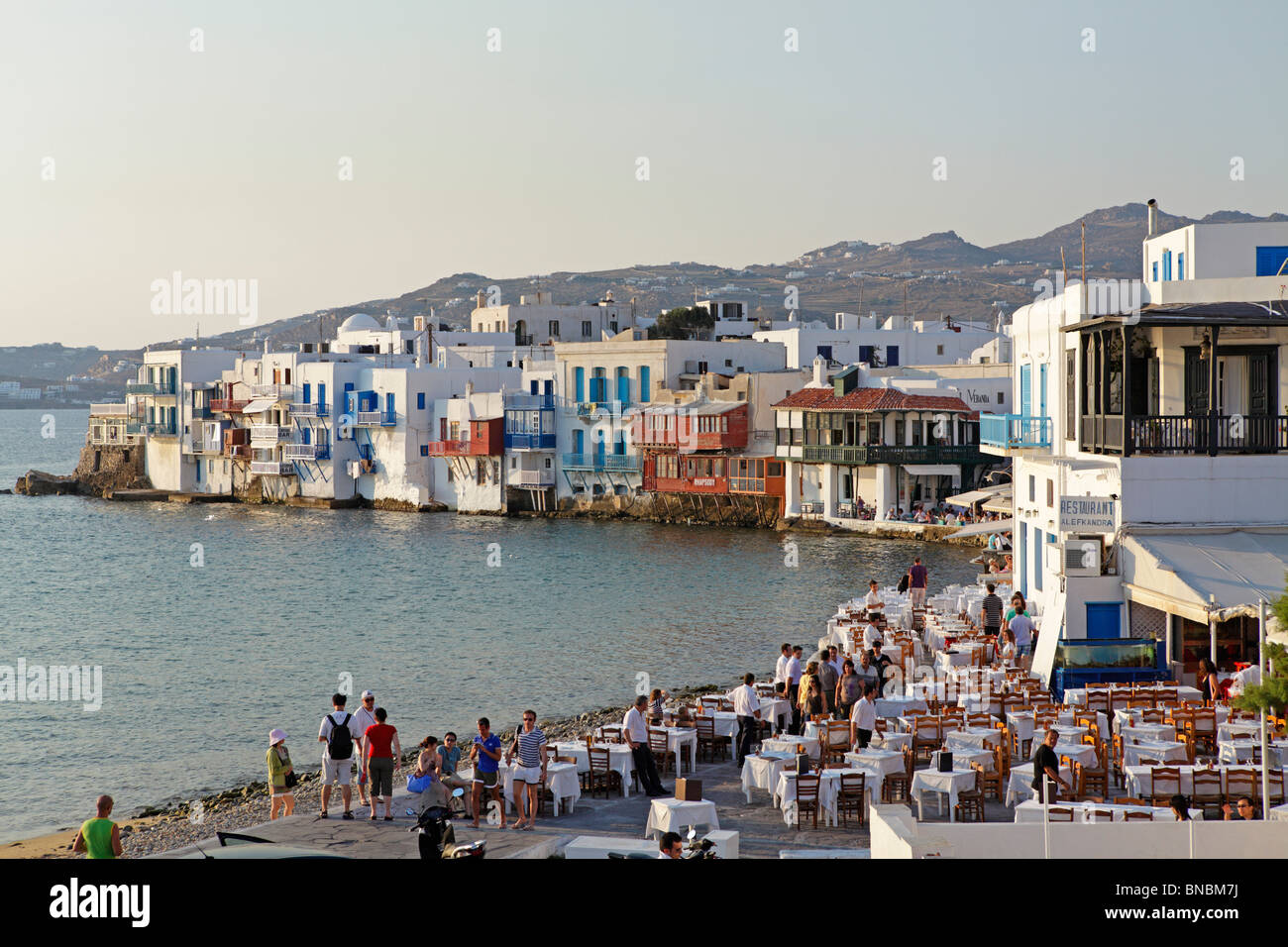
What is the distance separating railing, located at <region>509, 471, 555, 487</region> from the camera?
258ft

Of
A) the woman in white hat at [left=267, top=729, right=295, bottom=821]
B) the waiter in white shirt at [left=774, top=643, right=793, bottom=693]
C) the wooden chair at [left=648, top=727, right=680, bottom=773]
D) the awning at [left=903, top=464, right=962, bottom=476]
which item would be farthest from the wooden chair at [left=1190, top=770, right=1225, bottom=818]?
the awning at [left=903, top=464, right=962, bottom=476]

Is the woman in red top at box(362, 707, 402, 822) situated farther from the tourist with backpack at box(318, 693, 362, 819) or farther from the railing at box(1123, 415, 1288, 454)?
the railing at box(1123, 415, 1288, 454)

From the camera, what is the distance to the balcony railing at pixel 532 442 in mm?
78250

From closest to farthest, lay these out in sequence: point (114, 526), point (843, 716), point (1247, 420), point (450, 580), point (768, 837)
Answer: point (768, 837)
point (843, 716)
point (1247, 420)
point (450, 580)
point (114, 526)

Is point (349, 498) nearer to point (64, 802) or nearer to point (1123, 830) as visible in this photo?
point (64, 802)

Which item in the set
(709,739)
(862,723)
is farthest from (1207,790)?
(709,739)

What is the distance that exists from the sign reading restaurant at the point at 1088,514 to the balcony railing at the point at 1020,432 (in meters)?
3.98

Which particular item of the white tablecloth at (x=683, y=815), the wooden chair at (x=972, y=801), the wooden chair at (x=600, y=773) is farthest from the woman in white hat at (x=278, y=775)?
the wooden chair at (x=972, y=801)

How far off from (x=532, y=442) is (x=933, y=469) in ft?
79.1
